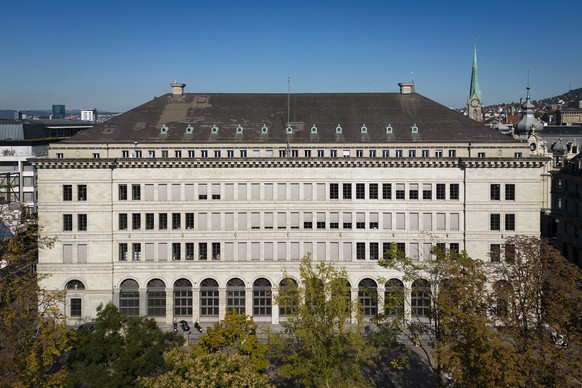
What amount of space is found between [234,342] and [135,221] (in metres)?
27.6

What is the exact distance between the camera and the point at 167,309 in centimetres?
7662

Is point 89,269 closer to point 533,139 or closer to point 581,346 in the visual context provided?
point 581,346

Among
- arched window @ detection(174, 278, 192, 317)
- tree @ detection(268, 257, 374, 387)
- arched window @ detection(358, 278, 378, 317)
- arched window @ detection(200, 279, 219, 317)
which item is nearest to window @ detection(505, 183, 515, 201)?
arched window @ detection(358, 278, 378, 317)

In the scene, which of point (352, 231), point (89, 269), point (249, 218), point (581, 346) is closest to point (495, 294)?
point (581, 346)

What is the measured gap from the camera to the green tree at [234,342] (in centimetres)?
5094

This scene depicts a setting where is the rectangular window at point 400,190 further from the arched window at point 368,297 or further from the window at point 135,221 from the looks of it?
the window at point 135,221

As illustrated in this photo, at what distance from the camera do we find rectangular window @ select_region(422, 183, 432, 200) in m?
76.2

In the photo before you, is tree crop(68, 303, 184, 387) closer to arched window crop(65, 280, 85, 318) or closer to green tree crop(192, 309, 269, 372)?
green tree crop(192, 309, 269, 372)

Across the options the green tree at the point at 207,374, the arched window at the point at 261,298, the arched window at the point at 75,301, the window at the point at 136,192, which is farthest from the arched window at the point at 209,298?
the green tree at the point at 207,374

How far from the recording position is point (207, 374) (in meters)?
37.2

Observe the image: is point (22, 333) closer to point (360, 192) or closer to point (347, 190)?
point (347, 190)

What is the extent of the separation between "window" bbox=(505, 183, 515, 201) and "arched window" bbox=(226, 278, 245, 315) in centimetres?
3460

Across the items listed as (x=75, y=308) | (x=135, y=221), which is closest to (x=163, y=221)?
(x=135, y=221)

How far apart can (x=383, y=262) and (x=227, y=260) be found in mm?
25004
